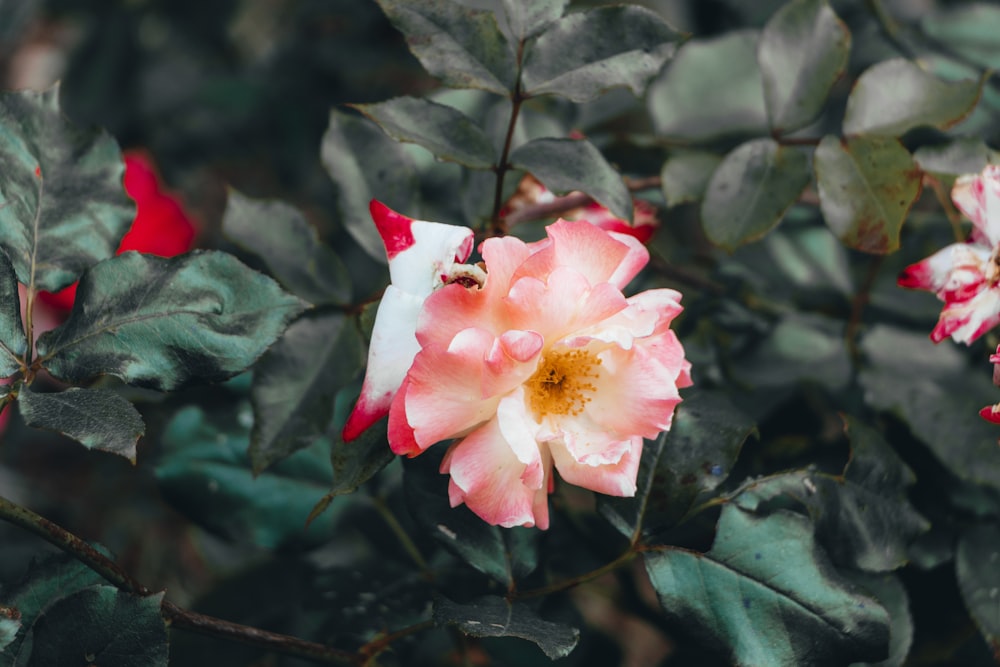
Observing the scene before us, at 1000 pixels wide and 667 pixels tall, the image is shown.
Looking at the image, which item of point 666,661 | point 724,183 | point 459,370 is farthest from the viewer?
point 666,661

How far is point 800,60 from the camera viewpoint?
665mm

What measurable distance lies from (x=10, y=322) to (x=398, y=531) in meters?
0.35

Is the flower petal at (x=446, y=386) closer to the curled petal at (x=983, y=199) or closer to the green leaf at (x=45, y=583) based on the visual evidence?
the green leaf at (x=45, y=583)

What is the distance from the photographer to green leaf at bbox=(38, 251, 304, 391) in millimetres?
488

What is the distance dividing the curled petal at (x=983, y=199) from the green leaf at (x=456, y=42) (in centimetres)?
29

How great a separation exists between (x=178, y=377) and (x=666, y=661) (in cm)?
49

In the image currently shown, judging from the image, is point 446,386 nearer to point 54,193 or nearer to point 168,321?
point 168,321

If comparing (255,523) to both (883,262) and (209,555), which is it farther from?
(883,262)

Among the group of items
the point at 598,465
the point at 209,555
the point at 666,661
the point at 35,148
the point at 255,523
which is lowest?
the point at 209,555

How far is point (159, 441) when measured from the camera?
2.34 feet

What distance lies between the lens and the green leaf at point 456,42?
542 millimetres

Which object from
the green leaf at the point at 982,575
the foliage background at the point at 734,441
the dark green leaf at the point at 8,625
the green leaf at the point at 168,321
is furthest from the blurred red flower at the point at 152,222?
the green leaf at the point at 982,575

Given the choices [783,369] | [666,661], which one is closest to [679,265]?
[783,369]

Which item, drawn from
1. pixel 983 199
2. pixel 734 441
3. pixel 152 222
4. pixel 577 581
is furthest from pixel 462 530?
pixel 152 222
